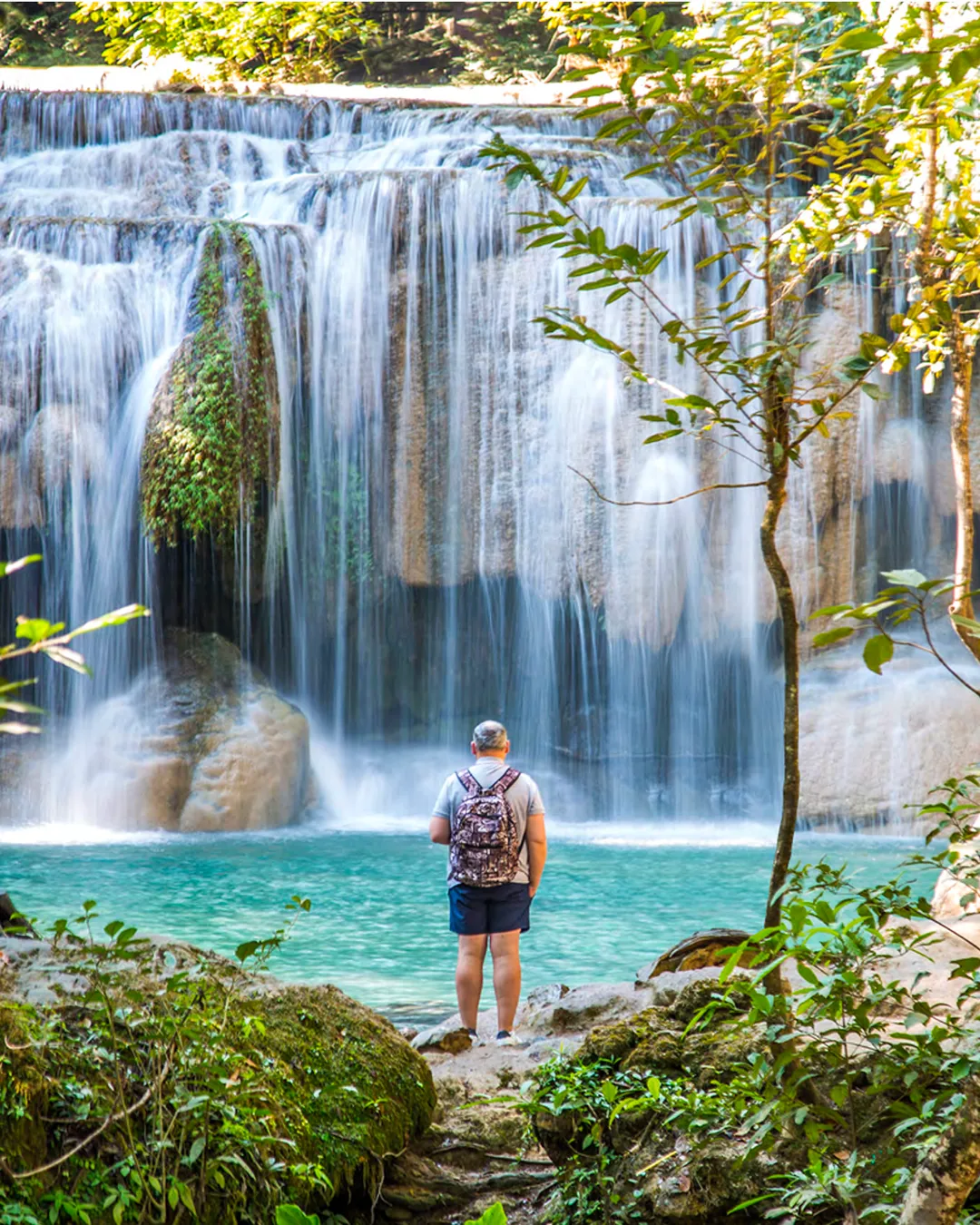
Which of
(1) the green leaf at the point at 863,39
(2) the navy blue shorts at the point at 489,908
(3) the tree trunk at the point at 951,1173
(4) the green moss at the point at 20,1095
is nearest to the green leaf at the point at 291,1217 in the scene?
(4) the green moss at the point at 20,1095

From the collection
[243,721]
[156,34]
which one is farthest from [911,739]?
[156,34]

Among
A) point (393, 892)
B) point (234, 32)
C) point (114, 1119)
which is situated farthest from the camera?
point (234, 32)

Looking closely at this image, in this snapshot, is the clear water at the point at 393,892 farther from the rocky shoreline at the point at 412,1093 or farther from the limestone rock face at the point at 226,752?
the rocky shoreline at the point at 412,1093

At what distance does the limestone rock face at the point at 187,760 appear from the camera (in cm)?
1206

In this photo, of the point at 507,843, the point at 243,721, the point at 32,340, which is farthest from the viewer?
the point at 32,340

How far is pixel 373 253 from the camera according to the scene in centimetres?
1436

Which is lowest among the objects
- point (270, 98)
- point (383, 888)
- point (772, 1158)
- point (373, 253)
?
point (383, 888)

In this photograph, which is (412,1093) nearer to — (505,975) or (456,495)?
(505,975)

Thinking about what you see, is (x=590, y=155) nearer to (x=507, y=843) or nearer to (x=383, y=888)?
(x=383, y=888)

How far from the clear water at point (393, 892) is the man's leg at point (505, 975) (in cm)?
106

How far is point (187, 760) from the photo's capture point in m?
12.2

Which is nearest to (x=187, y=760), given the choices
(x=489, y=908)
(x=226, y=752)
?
(x=226, y=752)

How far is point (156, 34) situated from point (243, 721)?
1457 centimetres

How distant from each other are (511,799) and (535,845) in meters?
0.25
